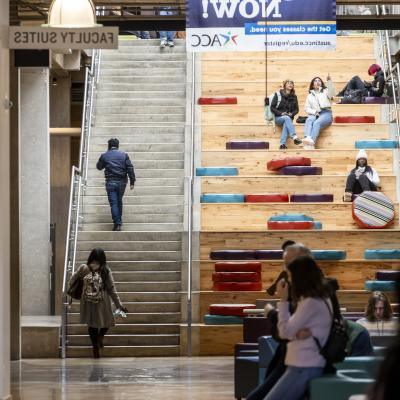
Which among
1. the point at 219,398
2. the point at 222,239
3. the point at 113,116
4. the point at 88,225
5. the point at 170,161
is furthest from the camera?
the point at 113,116

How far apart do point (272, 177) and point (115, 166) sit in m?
3.19

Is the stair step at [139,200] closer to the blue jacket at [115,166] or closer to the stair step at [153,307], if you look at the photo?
the blue jacket at [115,166]

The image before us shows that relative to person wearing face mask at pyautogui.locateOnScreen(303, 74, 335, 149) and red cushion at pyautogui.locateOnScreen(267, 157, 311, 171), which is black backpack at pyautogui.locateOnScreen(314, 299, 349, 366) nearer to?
red cushion at pyautogui.locateOnScreen(267, 157, 311, 171)

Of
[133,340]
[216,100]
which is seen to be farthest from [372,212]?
[216,100]

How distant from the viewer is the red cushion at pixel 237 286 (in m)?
20.8

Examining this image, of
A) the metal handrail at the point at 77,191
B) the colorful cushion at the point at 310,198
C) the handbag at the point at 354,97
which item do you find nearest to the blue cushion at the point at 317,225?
the colorful cushion at the point at 310,198

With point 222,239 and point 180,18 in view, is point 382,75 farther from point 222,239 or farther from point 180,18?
point 180,18

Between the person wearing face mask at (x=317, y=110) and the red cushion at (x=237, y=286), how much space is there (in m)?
5.85

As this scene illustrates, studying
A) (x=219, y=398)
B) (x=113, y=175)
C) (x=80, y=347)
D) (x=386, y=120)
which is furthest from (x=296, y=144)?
(x=219, y=398)

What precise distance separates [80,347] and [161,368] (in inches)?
109

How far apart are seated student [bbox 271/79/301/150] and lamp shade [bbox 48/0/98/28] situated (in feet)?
50.5

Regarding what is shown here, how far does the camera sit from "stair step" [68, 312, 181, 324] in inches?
818

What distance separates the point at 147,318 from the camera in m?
20.8

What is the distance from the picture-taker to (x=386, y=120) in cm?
2716
